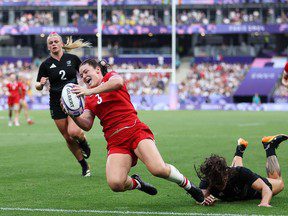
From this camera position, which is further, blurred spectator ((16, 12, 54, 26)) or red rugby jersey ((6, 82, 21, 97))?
blurred spectator ((16, 12, 54, 26))

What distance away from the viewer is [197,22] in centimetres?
5706

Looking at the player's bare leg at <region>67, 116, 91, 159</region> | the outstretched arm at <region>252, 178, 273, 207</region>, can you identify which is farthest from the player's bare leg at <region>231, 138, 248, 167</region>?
the player's bare leg at <region>67, 116, 91, 159</region>

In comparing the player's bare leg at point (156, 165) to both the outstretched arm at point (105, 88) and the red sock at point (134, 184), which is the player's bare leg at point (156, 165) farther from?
the outstretched arm at point (105, 88)

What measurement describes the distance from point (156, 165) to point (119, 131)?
0.66m

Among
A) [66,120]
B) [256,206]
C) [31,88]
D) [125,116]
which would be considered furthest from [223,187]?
[31,88]

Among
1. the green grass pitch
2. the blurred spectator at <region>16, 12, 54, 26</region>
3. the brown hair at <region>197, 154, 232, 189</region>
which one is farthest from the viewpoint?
the blurred spectator at <region>16, 12, 54, 26</region>

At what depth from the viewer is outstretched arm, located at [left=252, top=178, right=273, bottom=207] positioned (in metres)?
8.94

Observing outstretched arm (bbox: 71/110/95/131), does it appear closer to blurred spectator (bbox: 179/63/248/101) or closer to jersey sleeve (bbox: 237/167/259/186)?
jersey sleeve (bbox: 237/167/259/186)

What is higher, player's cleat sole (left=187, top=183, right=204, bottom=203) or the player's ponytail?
the player's ponytail

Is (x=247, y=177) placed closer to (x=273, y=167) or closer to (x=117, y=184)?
(x=273, y=167)

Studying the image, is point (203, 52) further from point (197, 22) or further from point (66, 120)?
point (66, 120)

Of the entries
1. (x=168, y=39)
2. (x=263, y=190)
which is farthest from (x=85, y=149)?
(x=168, y=39)

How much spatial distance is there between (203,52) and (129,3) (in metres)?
6.84

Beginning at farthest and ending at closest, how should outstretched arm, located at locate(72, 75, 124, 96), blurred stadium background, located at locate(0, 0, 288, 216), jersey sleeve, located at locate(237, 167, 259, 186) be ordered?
blurred stadium background, located at locate(0, 0, 288, 216)
jersey sleeve, located at locate(237, 167, 259, 186)
outstretched arm, located at locate(72, 75, 124, 96)
